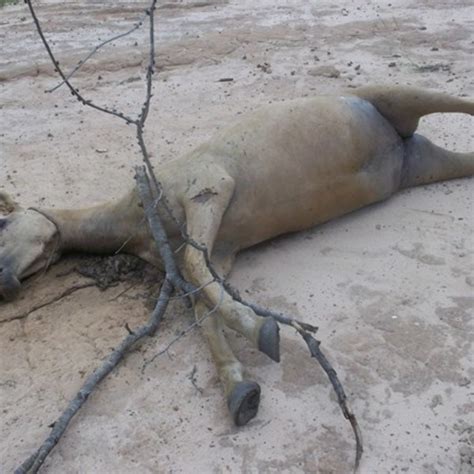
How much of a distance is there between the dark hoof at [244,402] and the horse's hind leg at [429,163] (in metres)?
1.84

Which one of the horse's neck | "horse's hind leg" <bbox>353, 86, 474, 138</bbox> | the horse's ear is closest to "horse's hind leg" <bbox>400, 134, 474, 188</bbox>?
"horse's hind leg" <bbox>353, 86, 474, 138</bbox>

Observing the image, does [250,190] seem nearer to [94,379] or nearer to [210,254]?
[210,254]

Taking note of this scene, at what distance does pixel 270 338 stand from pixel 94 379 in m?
0.69

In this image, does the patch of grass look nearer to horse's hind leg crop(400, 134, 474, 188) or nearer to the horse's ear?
the horse's ear

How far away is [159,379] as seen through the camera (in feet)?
8.85

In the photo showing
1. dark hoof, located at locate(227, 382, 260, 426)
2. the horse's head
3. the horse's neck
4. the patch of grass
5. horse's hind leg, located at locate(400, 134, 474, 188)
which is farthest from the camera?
the patch of grass

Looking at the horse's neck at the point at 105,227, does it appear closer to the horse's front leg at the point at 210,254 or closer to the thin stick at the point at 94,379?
the horse's front leg at the point at 210,254

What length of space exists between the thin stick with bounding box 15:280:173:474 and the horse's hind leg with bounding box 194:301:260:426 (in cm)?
16

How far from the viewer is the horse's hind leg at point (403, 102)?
3.67 m

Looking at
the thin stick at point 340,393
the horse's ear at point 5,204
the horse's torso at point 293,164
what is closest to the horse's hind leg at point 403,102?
the horse's torso at point 293,164

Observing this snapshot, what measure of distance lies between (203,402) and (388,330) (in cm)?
82

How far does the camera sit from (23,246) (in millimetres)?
3223

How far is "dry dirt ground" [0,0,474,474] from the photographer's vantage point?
7.81 ft

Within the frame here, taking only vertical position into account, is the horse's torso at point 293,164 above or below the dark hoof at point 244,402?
above
